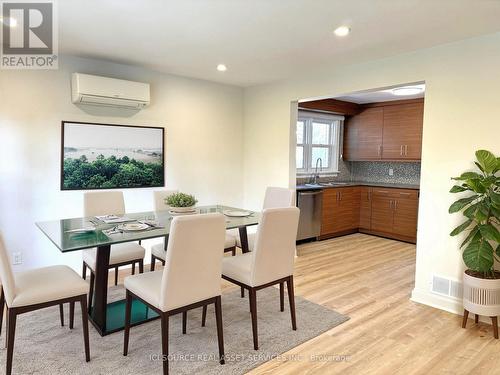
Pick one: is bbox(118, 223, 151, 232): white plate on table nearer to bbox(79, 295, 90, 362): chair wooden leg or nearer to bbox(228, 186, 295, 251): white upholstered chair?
bbox(79, 295, 90, 362): chair wooden leg

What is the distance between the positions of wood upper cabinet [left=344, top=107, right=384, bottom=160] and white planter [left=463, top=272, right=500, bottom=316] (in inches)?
146

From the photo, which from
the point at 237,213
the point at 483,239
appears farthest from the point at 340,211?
the point at 483,239

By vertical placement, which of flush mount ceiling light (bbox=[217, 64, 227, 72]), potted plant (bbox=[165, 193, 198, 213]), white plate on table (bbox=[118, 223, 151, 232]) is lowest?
white plate on table (bbox=[118, 223, 151, 232])

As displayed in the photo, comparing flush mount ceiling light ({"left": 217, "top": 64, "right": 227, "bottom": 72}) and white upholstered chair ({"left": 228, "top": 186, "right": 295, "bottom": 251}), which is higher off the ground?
flush mount ceiling light ({"left": 217, "top": 64, "right": 227, "bottom": 72})

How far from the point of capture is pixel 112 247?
10.4 ft

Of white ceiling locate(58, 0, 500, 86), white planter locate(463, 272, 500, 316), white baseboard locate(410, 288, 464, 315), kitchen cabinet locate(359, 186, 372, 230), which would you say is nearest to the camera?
white ceiling locate(58, 0, 500, 86)

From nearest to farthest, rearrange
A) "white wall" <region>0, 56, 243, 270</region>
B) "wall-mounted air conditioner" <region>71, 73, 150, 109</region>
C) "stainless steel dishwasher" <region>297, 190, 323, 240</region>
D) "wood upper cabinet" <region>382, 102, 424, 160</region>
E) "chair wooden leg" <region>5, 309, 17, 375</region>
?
1. "chair wooden leg" <region>5, 309, 17, 375</region>
2. "white wall" <region>0, 56, 243, 270</region>
3. "wall-mounted air conditioner" <region>71, 73, 150, 109</region>
4. "stainless steel dishwasher" <region>297, 190, 323, 240</region>
5. "wood upper cabinet" <region>382, 102, 424, 160</region>

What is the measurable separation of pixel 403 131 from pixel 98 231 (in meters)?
5.07

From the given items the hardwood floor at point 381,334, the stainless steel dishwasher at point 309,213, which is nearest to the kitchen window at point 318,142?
the stainless steel dishwasher at point 309,213

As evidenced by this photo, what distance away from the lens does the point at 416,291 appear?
11.1ft

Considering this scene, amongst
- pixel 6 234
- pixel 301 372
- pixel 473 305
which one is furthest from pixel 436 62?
pixel 6 234

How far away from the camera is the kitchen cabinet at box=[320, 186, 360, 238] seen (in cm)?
573

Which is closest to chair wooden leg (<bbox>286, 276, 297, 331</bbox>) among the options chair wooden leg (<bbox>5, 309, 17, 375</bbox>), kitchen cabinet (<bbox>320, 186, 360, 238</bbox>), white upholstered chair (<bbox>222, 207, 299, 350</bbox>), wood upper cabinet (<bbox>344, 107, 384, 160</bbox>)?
white upholstered chair (<bbox>222, 207, 299, 350</bbox>)

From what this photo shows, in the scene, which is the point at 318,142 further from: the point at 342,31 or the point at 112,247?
the point at 112,247
